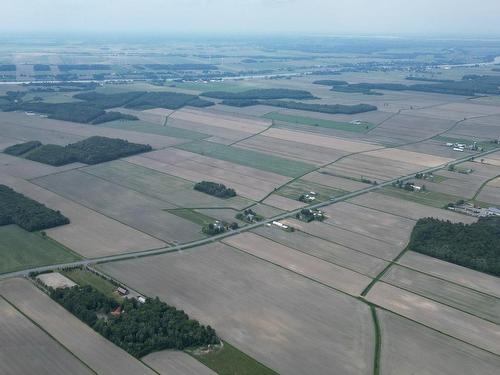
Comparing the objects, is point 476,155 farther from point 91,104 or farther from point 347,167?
point 91,104

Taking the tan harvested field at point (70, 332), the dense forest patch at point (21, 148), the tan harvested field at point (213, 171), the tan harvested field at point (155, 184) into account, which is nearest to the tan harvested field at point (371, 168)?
the tan harvested field at point (213, 171)

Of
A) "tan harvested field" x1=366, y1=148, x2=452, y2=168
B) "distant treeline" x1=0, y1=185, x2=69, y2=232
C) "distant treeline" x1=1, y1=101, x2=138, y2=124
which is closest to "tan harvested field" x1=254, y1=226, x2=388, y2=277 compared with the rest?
"distant treeline" x1=0, y1=185, x2=69, y2=232

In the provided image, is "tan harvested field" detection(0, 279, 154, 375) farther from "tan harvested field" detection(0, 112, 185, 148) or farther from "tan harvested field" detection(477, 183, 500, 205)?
"tan harvested field" detection(0, 112, 185, 148)

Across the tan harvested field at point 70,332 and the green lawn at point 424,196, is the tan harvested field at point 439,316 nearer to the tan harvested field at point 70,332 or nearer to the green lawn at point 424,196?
the tan harvested field at point 70,332

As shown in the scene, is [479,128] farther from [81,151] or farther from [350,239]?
[81,151]

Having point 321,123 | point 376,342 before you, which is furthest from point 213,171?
point 376,342
